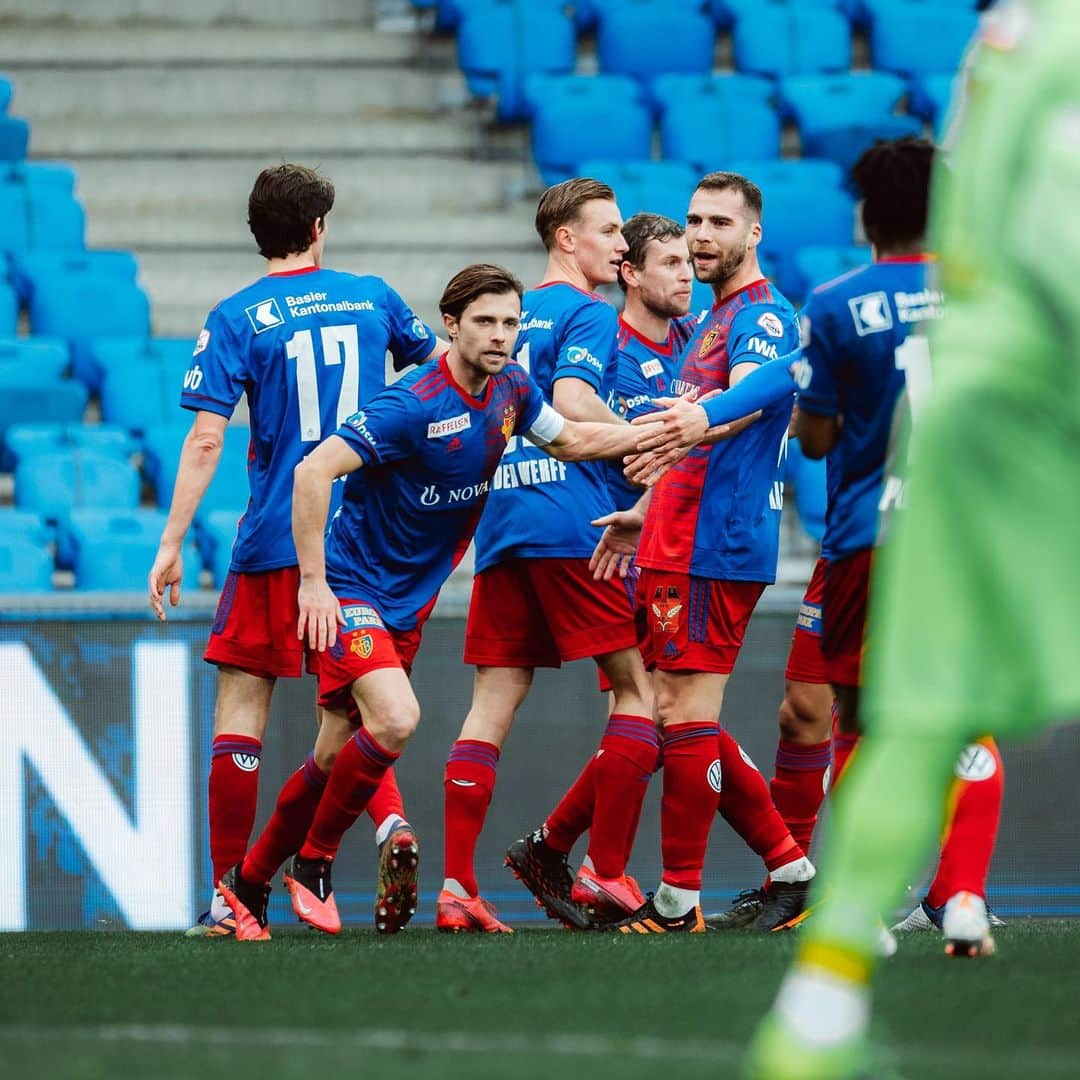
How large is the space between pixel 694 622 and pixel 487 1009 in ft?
6.82

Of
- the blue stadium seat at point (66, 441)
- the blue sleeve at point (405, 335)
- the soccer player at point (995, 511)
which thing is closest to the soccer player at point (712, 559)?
the blue sleeve at point (405, 335)

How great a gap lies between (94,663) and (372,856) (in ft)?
3.62

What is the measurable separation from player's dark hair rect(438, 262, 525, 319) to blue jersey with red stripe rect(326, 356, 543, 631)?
14 cm

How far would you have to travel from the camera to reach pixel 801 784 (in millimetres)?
5730

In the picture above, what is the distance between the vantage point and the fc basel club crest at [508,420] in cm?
507

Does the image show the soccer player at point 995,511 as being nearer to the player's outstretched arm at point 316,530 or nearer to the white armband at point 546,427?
the player's outstretched arm at point 316,530

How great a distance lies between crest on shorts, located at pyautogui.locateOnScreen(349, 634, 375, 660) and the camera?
4.97 m

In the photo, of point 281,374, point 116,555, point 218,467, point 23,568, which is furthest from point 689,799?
point 218,467

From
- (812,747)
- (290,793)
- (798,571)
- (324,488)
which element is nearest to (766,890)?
(812,747)

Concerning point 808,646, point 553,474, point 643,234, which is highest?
point 643,234

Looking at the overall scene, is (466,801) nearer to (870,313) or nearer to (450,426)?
(450,426)

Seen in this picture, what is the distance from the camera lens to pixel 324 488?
187 inches

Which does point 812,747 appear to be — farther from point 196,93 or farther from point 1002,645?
point 196,93

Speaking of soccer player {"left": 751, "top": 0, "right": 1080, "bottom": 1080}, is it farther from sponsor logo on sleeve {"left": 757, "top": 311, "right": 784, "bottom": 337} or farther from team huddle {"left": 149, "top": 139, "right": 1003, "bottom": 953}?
sponsor logo on sleeve {"left": 757, "top": 311, "right": 784, "bottom": 337}
